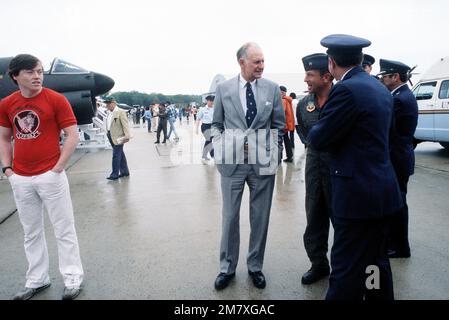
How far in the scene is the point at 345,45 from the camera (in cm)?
210

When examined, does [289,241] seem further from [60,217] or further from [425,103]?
[425,103]

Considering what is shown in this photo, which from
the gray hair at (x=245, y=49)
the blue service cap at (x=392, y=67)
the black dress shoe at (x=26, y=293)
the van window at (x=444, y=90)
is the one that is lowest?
the black dress shoe at (x=26, y=293)

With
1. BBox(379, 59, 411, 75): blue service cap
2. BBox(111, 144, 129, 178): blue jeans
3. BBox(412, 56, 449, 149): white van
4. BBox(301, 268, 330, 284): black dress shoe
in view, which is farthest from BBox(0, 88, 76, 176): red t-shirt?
BBox(412, 56, 449, 149): white van

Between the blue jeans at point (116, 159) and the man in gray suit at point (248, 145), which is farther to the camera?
the blue jeans at point (116, 159)

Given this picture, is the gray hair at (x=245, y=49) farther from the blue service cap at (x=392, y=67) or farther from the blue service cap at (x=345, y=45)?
the blue service cap at (x=392, y=67)

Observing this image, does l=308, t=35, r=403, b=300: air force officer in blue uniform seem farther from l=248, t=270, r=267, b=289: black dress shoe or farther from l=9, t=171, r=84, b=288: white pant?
l=9, t=171, r=84, b=288: white pant

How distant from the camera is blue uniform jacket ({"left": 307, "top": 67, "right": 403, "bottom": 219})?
199 centimetres

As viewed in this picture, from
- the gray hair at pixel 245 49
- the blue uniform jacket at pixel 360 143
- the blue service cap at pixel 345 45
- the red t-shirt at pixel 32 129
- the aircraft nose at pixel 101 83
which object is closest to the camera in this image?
the blue uniform jacket at pixel 360 143

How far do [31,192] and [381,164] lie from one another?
269 cm

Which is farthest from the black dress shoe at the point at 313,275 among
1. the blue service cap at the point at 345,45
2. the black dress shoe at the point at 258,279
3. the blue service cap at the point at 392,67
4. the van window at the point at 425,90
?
the van window at the point at 425,90

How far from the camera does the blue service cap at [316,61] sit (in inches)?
111

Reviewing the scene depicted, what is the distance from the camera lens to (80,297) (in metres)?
2.89

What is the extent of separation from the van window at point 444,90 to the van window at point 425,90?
13.9 inches
